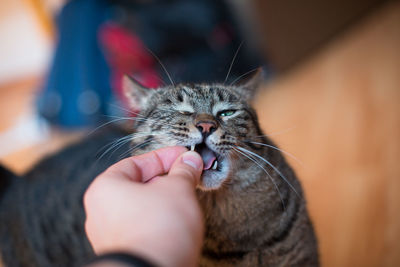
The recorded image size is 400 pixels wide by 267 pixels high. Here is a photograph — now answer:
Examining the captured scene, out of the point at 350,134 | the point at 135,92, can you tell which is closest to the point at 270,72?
the point at 350,134

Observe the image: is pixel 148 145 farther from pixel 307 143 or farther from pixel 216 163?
pixel 307 143

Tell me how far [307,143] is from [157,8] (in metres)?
1.54

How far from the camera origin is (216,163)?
30.9 inches

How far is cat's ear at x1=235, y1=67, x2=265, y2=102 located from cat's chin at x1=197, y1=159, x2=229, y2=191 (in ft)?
1.26

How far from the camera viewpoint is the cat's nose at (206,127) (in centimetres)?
78

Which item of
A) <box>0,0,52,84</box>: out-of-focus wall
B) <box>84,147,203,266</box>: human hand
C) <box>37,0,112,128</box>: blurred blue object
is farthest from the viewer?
<box>0,0,52,84</box>: out-of-focus wall

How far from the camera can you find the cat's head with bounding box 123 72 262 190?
78cm

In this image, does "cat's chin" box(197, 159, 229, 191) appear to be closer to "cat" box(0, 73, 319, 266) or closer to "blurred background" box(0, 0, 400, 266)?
"cat" box(0, 73, 319, 266)

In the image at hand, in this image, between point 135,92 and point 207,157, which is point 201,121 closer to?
point 207,157

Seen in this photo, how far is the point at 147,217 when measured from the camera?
1.60 ft

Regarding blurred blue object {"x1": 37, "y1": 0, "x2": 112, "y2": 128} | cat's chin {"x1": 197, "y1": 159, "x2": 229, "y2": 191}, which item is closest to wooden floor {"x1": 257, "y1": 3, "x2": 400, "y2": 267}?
cat's chin {"x1": 197, "y1": 159, "x2": 229, "y2": 191}

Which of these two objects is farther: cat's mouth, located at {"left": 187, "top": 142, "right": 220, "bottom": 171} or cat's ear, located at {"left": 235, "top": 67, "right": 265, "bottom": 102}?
cat's ear, located at {"left": 235, "top": 67, "right": 265, "bottom": 102}

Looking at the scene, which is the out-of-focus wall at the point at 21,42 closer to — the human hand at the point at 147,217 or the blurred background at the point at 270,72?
the blurred background at the point at 270,72

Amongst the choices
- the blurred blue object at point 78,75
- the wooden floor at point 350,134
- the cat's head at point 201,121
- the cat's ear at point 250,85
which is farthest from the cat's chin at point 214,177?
the blurred blue object at point 78,75
